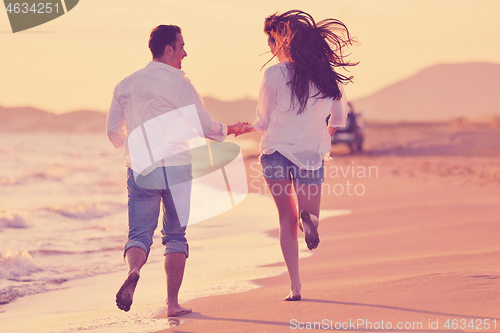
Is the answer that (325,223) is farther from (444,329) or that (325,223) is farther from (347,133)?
(347,133)

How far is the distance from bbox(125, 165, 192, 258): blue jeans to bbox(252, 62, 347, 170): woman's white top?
0.61 metres

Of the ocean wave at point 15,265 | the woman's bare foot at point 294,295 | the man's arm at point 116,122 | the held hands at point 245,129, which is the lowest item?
the ocean wave at point 15,265

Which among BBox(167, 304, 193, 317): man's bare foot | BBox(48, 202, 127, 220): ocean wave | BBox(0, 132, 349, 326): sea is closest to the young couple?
BBox(167, 304, 193, 317): man's bare foot

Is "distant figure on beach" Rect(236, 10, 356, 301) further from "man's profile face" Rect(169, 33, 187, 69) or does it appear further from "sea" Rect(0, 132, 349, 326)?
"sea" Rect(0, 132, 349, 326)

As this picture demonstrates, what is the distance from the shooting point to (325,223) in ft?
25.9

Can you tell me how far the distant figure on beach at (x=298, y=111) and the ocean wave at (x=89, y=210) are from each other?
690 centimetres

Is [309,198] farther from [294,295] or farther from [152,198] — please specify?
[152,198]

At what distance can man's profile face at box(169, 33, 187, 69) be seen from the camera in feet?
11.9

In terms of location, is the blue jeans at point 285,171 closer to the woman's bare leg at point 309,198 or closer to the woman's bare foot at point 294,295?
the woman's bare leg at point 309,198

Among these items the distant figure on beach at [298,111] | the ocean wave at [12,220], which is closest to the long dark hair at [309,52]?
the distant figure on beach at [298,111]

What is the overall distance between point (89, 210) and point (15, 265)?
4.60m

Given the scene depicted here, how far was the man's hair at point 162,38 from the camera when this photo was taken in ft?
11.8

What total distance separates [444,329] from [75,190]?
1461cm

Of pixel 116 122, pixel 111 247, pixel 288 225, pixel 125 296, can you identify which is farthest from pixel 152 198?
pixel 111 247
